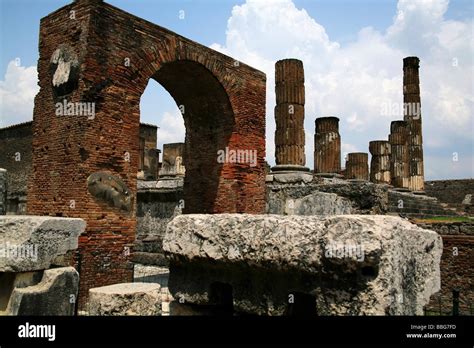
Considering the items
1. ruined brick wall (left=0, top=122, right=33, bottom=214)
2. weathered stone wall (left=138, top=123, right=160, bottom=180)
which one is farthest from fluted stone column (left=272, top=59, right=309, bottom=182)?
ruined brick wall (left=0, top=122, right=33, bottom=214)

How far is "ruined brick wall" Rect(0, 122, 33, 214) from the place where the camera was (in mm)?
23234

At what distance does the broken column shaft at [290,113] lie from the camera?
11938 millimetres

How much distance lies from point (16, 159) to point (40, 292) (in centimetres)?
2285

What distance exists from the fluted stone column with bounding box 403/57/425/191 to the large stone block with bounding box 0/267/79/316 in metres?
17.6

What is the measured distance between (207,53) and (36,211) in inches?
187

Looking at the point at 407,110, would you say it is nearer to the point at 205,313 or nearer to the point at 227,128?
the point at 227,128

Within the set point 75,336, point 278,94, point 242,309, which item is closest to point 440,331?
point 242,309

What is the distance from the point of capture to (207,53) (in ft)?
30.8

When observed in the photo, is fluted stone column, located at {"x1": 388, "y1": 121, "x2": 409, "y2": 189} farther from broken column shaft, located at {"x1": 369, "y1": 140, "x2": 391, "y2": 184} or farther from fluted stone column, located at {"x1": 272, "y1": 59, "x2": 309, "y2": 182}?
fluted stone column, located at {"x1": 272, "y1": 59, "x2": 309, "y2": 182}

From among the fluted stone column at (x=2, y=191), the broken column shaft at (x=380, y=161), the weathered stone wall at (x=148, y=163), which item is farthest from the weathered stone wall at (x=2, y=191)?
the broken column shaft at (x=380, y=161)

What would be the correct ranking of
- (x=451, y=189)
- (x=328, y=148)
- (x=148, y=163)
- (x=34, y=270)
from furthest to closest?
(x=451, y=189), (x=148, y=163), (x=328, y=148), (x=34, y=270)

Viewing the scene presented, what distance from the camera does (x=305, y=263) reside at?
2562mm

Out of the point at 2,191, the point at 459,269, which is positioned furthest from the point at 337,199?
the point at 2,191

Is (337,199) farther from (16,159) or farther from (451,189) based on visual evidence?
(451,189)
